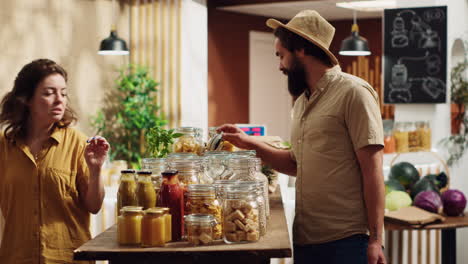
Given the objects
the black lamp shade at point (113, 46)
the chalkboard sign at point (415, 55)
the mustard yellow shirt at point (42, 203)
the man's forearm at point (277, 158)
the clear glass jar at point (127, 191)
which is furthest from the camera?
the chalkboard sign at point (415, 55)

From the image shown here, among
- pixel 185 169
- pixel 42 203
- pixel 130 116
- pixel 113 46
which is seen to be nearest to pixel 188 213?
pixel 185 169

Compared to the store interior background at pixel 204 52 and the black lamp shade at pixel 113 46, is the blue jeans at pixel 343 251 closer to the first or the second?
the store interior background at pixel 204 52

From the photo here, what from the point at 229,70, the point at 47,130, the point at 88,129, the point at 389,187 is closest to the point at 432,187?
the point at 389,187

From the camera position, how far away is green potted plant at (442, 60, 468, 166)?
6637mm

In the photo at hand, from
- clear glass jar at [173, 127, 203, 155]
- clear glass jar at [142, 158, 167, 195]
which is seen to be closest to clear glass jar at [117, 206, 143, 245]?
clear glass jar at [142, 158, 167, 195]

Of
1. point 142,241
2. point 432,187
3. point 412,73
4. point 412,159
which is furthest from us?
point 412,73

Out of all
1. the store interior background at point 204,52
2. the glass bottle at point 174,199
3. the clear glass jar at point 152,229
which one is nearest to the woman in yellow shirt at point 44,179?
the glass bottle at point 174,199

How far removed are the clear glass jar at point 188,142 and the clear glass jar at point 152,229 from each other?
0.75 meters

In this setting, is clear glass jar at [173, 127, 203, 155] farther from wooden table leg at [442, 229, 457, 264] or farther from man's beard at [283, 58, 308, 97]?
wooden table leg at [442, 229, 457, 264]

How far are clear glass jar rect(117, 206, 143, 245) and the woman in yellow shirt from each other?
0.61m

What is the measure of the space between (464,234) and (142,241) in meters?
4.80

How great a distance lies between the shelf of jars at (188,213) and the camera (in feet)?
5.74

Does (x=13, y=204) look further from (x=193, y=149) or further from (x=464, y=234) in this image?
(x=464, y=234)

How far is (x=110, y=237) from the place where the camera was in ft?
6.28
